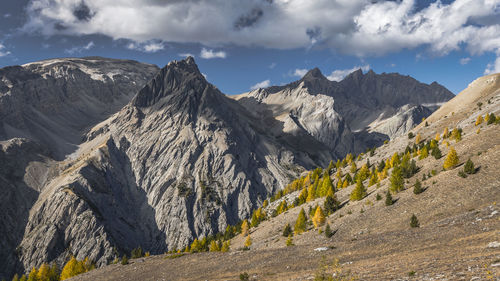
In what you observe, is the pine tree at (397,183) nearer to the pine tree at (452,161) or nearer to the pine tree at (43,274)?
the pine tree at (452,161)

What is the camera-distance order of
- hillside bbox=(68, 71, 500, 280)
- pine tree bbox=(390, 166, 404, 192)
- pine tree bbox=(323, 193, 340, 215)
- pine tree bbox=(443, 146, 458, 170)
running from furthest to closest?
1. pine tree bbox=(323, 193, 340, 215)
2. pine tree bbox=(390, 166, 404, 192)
3. pine tree bbox=(443, 146, 458, 170)
4. hillside bbox=(68, 71, 500, 280)

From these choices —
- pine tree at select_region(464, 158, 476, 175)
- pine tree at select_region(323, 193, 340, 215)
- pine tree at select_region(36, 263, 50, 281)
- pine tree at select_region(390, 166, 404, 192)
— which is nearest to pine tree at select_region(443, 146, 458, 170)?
pine tree at select_region(464, 158, 476, 175)

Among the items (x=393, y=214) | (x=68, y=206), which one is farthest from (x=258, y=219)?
(x=68, y=206)

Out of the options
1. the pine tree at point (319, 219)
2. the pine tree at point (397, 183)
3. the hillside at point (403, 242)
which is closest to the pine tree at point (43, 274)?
the hillside at point (403, 242)

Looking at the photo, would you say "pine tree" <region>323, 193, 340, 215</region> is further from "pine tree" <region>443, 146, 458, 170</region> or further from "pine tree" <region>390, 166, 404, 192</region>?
"pine tree" <region>443, 146, 458, 170</region>

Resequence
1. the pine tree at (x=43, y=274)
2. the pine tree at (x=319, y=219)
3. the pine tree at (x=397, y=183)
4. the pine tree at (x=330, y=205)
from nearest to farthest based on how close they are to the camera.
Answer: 1. the pine tree at (x=397, y=183)
2. the pine tree at (x=319, y=219)
3. the pine tree at (x=330, y=205)
4. the pine tree at (x=43, y=274)

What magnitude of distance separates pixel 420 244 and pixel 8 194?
7907 inches

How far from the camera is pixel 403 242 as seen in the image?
3466 cm

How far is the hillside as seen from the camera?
24.2 meters

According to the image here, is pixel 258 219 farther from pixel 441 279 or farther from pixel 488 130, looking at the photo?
pixel 441 279

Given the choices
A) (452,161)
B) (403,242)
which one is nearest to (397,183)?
(452,161)

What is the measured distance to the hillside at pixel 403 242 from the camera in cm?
2420

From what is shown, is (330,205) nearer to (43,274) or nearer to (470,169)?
(470,169)

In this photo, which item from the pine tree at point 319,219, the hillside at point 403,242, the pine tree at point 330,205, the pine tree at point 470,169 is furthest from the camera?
the pine tree at point 330,205
